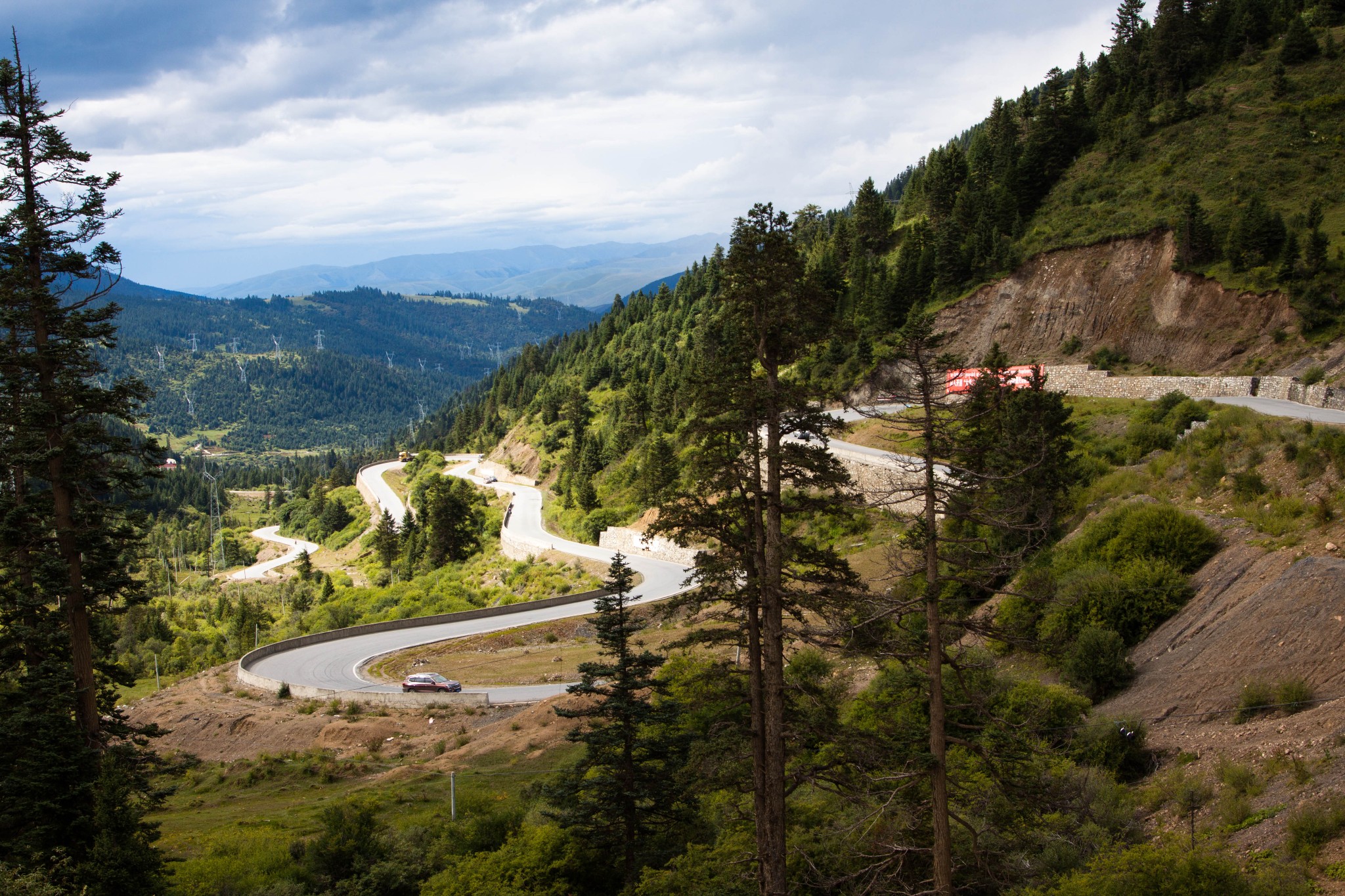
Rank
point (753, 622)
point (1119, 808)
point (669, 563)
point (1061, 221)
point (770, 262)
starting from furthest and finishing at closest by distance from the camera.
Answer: point (1061, 221)
point (669, 563)
point (1119, 808)
point (753, 622)
point (770, 262)

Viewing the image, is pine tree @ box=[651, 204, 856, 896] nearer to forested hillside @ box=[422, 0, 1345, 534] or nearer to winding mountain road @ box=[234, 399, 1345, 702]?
winding mountain road @ box=[234, 399, 1345, 702]

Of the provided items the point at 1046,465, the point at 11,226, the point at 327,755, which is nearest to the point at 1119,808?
the point at 1046,465

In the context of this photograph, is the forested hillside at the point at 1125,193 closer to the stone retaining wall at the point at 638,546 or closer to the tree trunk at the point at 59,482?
the stone retaining wall at the point at 638,546

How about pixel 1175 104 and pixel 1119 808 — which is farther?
pixel 1175 104

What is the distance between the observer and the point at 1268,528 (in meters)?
21.5

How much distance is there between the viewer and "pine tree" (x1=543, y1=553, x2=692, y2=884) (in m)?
15.6

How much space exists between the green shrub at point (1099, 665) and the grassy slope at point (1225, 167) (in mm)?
32831

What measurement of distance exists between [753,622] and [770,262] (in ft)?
17.2

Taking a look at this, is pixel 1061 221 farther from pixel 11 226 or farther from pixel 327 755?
pixel 11 226

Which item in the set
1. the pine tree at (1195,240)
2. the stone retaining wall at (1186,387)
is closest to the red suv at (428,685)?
the stone retaining wall at (1186,387)

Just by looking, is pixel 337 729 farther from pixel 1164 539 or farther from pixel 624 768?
pixel 1164 539

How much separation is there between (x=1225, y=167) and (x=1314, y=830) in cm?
5504

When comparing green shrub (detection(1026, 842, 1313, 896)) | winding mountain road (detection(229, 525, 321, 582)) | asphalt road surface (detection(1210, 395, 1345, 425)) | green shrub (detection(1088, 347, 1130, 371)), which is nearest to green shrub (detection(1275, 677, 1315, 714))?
green shrub (detection(1026, 842, 1313, 896))

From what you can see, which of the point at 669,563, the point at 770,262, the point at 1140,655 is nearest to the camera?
the point at 770,262
